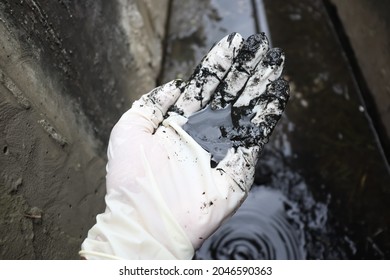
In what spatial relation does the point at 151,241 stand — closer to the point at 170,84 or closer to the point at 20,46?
the point at 170,84

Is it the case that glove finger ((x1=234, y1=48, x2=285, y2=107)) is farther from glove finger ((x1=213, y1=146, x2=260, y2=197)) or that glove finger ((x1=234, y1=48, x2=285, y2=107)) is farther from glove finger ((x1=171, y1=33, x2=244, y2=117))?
glove finger ((x1=213, y1=146, x2=260, y2=197))

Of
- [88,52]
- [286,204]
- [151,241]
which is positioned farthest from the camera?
[286,204]

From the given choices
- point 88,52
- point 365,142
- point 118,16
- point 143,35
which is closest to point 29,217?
point 88,52

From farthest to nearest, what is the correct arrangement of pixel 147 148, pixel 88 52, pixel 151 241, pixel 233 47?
pixel 88 52 → pixel 233 47 → pixel 147 148 → pixel 151 241

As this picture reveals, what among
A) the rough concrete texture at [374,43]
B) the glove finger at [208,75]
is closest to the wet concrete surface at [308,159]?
the rough concrete texture at [374,43]

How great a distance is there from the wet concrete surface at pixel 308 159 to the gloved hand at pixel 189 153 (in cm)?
72

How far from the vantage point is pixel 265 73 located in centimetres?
167

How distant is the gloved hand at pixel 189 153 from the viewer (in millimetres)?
1438

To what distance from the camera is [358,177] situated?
237cm

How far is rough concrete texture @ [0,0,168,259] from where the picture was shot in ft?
4.74

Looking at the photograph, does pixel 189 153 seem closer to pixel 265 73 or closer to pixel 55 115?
pixel 265 73

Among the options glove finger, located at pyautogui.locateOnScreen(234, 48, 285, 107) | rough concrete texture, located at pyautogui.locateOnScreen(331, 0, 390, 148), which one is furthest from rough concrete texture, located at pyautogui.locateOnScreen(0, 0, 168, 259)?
rough concrete texture, located at pyautogui.locateOnScreen(331, 0, 390, 148)

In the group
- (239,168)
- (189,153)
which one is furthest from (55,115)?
(239,168)

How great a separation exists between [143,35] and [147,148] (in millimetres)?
1324
